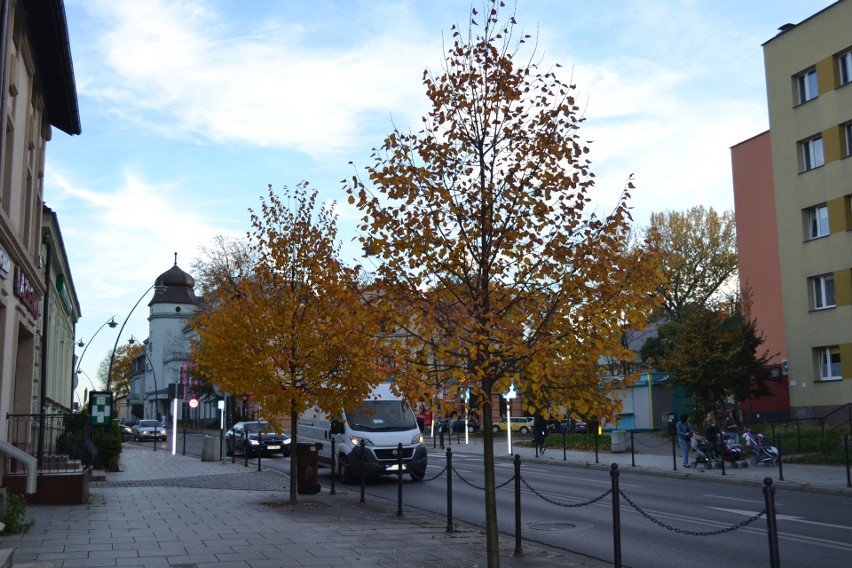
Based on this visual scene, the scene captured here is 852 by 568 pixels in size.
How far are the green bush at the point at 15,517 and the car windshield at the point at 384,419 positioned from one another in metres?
10.3

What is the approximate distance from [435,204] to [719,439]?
739 inches

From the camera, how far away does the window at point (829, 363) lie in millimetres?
34656

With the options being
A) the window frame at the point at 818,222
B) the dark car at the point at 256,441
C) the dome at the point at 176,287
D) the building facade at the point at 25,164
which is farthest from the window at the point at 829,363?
the dome at the point at 176,287

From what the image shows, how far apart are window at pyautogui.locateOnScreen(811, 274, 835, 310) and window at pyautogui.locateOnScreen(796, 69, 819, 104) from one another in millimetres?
7530

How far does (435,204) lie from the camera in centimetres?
881

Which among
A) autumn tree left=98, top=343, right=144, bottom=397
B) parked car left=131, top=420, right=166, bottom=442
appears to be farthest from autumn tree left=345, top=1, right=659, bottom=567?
autumn tree left=98, top=343, right=144, bottom=397

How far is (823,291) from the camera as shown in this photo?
35.7 meters

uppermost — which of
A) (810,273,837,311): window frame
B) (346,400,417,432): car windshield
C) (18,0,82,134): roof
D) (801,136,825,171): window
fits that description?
(801,136,825,171): window

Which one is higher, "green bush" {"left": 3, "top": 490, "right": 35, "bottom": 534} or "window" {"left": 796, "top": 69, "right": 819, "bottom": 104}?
"window" {"left": 796, "top": 69, "right": 819, "bottom": 104}

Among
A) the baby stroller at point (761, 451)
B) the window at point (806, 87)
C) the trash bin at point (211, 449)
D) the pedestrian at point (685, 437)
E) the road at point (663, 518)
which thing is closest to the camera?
the road at point (663, 518)

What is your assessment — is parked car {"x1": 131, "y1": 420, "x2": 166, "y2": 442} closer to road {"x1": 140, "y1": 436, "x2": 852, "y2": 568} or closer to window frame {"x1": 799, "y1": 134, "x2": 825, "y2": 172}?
road {"x1": 140, "y1": 436, "x2": 852, "y2": 568}

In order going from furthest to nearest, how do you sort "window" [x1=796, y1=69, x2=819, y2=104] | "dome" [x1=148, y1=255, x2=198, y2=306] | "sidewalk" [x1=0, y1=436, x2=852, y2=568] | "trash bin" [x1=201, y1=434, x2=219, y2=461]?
"dome" [x1=148, y1=255, x2=198, y2=306] → "window" [x1=796, y1=69, x2=819, y2=104] → "trash bin" [x1=201, y1=434, x2=219, y2=461] → "sidewalk" [x1=0, y1=436, x2=852, y2=568]

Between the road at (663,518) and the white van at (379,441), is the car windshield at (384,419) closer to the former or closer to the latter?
the white van at (379,441)

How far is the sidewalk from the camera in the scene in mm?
10148
